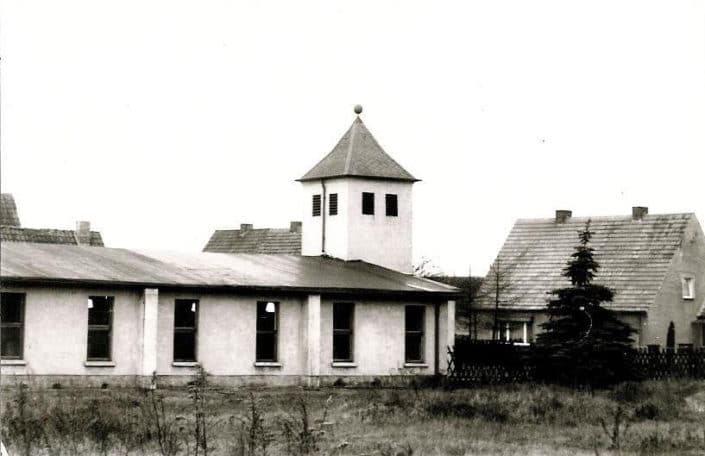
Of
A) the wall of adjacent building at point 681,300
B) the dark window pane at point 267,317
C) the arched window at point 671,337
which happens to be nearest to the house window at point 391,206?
the dark window pane at point 267,317

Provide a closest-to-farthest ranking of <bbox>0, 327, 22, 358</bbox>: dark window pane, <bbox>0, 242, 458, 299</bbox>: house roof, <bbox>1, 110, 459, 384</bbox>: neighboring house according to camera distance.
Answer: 1. <bbox>0, 327, 22, 358</bbox>: dark window pane
2. <bbox>1, 110, 459, 384</bbox>: neighboring house
3. <bbox>0, 242, 458, 299</bbox>: house roof

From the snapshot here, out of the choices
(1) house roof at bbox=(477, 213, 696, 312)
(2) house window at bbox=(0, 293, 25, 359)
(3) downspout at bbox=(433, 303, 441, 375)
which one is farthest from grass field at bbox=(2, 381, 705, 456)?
(1) house roof at bbox=(477, 213, 696, 312)

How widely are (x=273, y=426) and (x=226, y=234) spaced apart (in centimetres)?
5291

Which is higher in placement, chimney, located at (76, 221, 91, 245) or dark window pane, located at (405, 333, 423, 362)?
chimney, located at (76, 221, 91, 245)

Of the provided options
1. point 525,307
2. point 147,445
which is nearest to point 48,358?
point 147,445

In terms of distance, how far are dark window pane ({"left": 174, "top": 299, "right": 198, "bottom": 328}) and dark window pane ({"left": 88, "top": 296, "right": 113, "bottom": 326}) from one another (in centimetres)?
215

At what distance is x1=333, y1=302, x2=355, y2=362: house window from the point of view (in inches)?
1433

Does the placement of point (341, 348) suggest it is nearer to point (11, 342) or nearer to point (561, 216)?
point (11, 342)

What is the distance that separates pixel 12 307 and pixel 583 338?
51.2 feet

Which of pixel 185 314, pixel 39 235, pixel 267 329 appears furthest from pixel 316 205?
pixel 39 235

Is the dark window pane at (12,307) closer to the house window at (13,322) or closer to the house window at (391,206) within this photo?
the house window at (13,322)

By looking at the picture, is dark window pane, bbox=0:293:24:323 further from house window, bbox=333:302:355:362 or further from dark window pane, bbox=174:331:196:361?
house window, bbox=333:302:355:362

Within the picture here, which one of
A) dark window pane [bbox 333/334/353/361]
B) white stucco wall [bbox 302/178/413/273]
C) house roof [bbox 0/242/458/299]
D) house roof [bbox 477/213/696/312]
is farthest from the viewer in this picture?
house roof [bbox 477/213/696/312]

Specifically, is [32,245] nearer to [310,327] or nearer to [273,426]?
[310,327]
